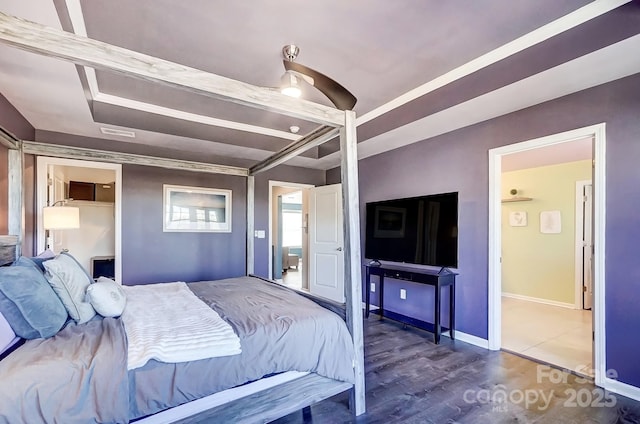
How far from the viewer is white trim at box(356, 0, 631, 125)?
1959mm

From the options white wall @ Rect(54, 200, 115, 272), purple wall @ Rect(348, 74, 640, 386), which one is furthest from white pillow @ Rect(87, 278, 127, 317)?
white wall @ Rect(54, 200, 115, 272)

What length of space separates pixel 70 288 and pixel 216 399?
112 centimetres

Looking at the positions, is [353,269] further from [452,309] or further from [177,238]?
[177,238]

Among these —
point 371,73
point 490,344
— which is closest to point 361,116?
point 371,73

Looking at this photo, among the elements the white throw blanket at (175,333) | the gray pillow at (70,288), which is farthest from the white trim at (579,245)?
the gray pillow at (70,288)

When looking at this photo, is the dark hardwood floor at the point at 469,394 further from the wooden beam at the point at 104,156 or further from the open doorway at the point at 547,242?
the wooden beam at the point at 104,156

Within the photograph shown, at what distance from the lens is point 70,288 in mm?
1887

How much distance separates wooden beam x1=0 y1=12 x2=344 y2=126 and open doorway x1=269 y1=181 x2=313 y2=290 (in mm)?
3508

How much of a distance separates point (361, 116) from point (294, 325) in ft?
8.88

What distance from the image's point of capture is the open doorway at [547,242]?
4.20m

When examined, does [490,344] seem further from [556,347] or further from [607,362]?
[607,362]

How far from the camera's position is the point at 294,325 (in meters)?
1.94

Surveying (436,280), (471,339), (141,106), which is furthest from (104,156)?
(471,339)

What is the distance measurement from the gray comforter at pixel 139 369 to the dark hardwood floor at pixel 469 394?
0.45 meters
